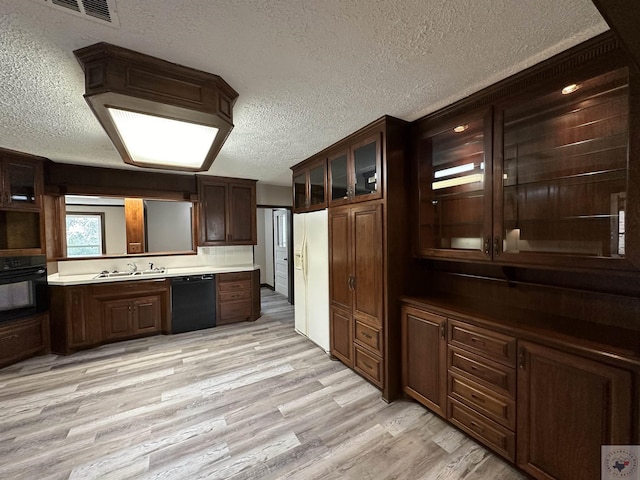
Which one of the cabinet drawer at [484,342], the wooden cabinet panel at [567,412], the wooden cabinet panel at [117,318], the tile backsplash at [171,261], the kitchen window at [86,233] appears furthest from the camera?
the kitchen window at [86,233]

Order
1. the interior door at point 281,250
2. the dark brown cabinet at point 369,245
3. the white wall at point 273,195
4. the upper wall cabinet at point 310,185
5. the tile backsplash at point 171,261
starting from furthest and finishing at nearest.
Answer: the interior door at point 281,250
the white wall at point 273,195
the tile backsplash at point 171,261
the upper wall cabinet at point 310,185
the dark brown cabinet at point 369,245

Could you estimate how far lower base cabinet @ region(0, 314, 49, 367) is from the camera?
9.40 ft

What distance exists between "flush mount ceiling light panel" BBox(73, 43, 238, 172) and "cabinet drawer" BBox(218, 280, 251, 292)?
104 inches

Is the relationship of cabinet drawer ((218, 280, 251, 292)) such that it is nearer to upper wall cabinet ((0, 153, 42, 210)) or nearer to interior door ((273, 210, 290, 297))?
interior door ((273, 210, 290, 297))

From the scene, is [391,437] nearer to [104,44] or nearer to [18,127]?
[104,44]

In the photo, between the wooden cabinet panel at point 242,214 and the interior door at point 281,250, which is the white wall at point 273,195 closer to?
the wooden cabinet panel at point 242,214

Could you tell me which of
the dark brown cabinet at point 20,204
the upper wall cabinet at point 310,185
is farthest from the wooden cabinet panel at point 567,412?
the dark brown cabinet at point 20,204

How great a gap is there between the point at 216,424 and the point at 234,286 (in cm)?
246

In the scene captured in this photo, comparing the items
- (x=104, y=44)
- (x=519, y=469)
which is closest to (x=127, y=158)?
(x=104, y=44)

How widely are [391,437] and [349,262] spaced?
1.45m

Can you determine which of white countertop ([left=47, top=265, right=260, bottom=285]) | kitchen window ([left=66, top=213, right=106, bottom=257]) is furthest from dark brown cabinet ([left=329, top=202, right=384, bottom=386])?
kitchen window ([left=66, top=213, right=106, bottom=257])

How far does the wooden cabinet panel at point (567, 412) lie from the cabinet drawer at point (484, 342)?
0.07 metres

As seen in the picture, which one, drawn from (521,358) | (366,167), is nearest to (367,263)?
(366,167)

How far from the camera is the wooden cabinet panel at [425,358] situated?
1.96 metres
